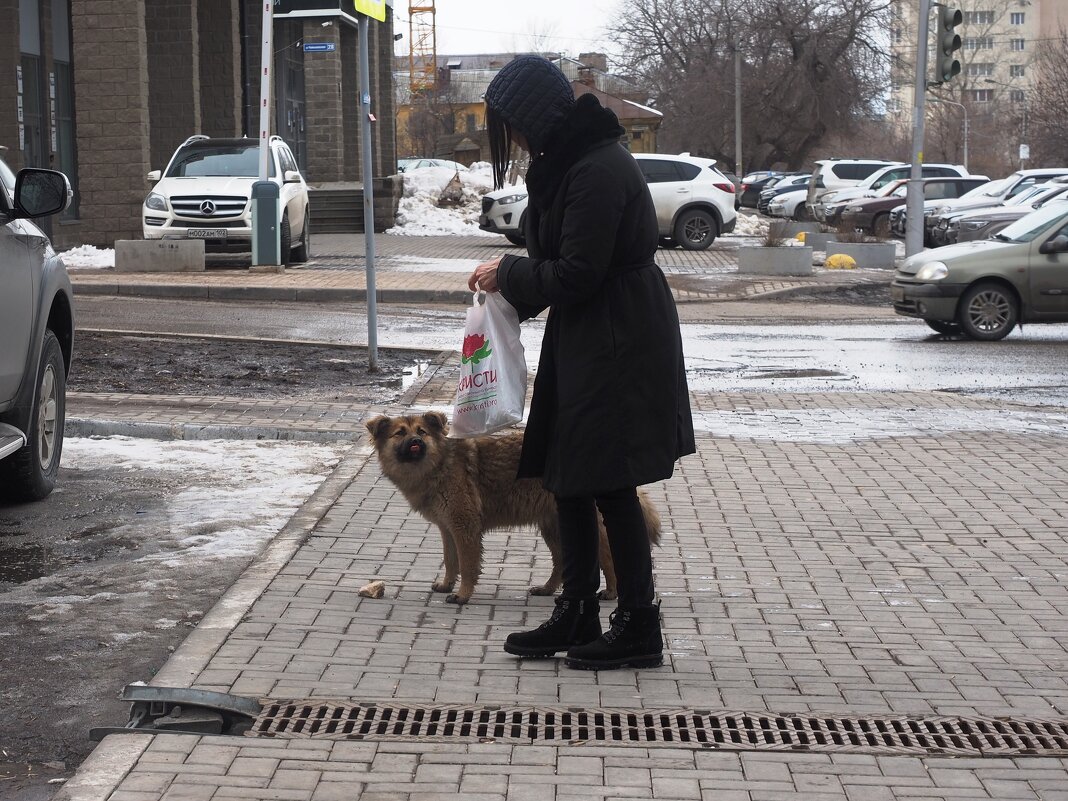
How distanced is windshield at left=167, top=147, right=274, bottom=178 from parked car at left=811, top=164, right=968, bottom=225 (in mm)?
20708

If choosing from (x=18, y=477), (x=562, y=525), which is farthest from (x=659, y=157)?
(x=562, y=525)

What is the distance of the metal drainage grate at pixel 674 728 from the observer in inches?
158

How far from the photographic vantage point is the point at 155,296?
18.5m

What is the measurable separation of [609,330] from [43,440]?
391cm

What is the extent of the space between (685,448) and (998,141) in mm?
100362

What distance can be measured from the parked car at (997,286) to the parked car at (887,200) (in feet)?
67.5

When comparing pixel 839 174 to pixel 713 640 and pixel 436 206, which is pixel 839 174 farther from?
pixel 713 640

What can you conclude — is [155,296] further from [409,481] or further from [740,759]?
[740,759]

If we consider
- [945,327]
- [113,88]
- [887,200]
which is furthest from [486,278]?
[887,200]

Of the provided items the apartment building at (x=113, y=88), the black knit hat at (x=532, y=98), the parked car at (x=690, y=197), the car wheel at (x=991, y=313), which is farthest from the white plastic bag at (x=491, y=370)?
the parked car at (x=690, y=197)

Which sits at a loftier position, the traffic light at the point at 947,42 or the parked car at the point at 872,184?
the traffic light at the point at 947,42

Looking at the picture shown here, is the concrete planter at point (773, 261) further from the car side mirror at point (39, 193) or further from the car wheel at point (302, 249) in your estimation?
the car side mirror at point (39, 193)

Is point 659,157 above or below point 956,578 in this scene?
above

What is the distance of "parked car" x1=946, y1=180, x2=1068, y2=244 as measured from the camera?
28.0 metres
